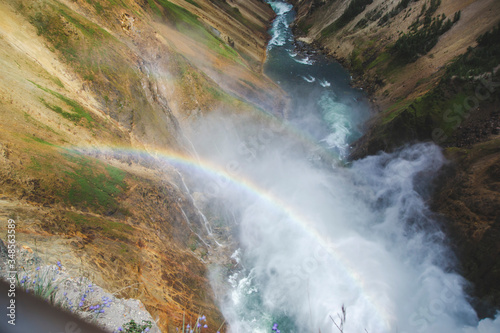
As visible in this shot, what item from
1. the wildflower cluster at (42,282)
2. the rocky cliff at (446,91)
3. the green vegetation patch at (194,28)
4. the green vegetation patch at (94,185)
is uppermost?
the rocky cliff at (446,91)

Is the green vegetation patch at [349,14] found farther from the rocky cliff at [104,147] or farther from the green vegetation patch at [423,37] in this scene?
the rocky cliff at [104,147]

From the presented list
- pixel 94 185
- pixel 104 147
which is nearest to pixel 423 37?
pixel 104 147

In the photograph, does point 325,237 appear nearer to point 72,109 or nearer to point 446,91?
point 446,91

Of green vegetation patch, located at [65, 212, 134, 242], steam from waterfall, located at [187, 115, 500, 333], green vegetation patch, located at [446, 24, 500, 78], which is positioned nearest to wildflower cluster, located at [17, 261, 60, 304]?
green vegetation patch, located at [65, 212, 134, 242]

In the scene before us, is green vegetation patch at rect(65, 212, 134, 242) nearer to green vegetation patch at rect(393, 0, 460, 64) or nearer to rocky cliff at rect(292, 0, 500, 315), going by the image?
rocky cliff at rect(292, 0, 500, 315)

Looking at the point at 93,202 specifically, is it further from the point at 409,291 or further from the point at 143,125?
the point at 409,291

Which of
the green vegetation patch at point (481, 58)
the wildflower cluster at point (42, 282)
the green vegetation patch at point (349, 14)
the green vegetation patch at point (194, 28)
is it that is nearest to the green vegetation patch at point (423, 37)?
the green vegetation patch at point (481, 58)
